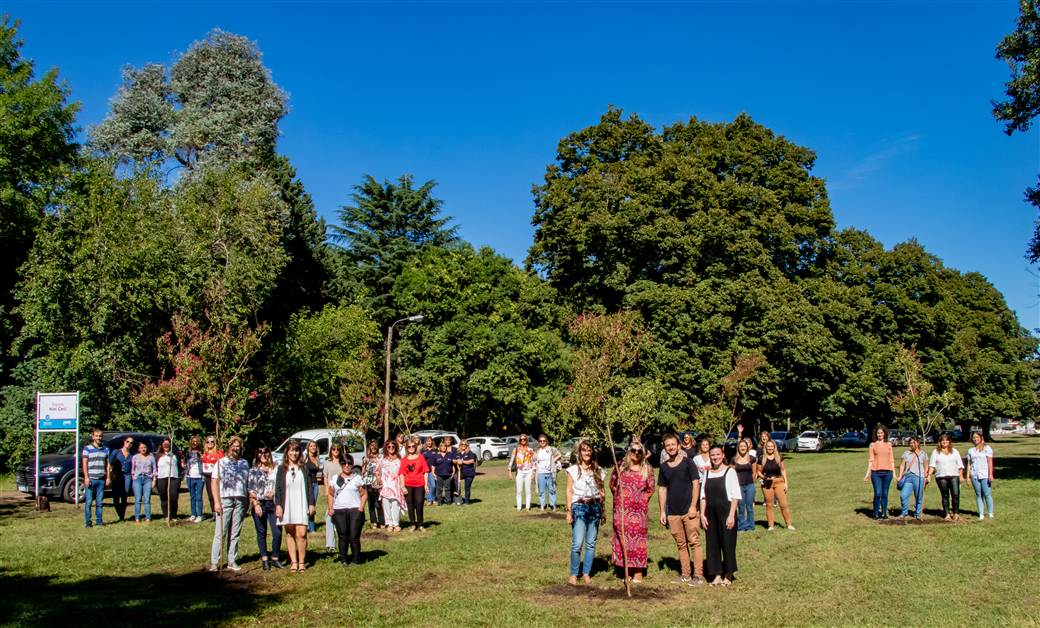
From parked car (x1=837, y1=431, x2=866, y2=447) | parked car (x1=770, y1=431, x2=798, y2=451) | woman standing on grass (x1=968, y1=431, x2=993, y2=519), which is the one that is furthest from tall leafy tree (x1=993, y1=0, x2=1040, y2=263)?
parked car (x1=837, y1=431, x2=866, y2=447)

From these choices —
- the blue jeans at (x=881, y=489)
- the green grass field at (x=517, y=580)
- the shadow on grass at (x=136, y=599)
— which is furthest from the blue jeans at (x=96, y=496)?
the blue jeans at (x=881, y=489)

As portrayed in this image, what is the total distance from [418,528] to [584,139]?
3018 centimetres

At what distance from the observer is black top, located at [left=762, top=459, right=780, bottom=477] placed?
15633mm

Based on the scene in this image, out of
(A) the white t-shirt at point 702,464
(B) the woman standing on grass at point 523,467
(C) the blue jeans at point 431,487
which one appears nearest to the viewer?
(A) the white t-shirt at point 702,464

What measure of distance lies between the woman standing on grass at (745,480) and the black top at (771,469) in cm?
23

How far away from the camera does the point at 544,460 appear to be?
20.3 metres

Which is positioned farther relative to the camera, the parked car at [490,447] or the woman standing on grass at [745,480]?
the parked car at [490,447]

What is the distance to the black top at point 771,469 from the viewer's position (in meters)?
15.6

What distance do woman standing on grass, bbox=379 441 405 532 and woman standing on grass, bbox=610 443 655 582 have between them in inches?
271

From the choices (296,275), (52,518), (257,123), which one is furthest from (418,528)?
(296,275)

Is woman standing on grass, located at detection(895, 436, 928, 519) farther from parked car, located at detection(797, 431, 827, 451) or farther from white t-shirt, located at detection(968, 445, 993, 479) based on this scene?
parked car, located at detection(797, 431, 827, 451)

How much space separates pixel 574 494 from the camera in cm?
1083

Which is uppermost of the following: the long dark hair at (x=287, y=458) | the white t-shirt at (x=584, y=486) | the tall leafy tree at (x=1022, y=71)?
the tall leafy tree at (x=1022, y=71)

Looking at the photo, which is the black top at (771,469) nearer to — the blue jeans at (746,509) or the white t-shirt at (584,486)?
the blue jeans at (746,509)
